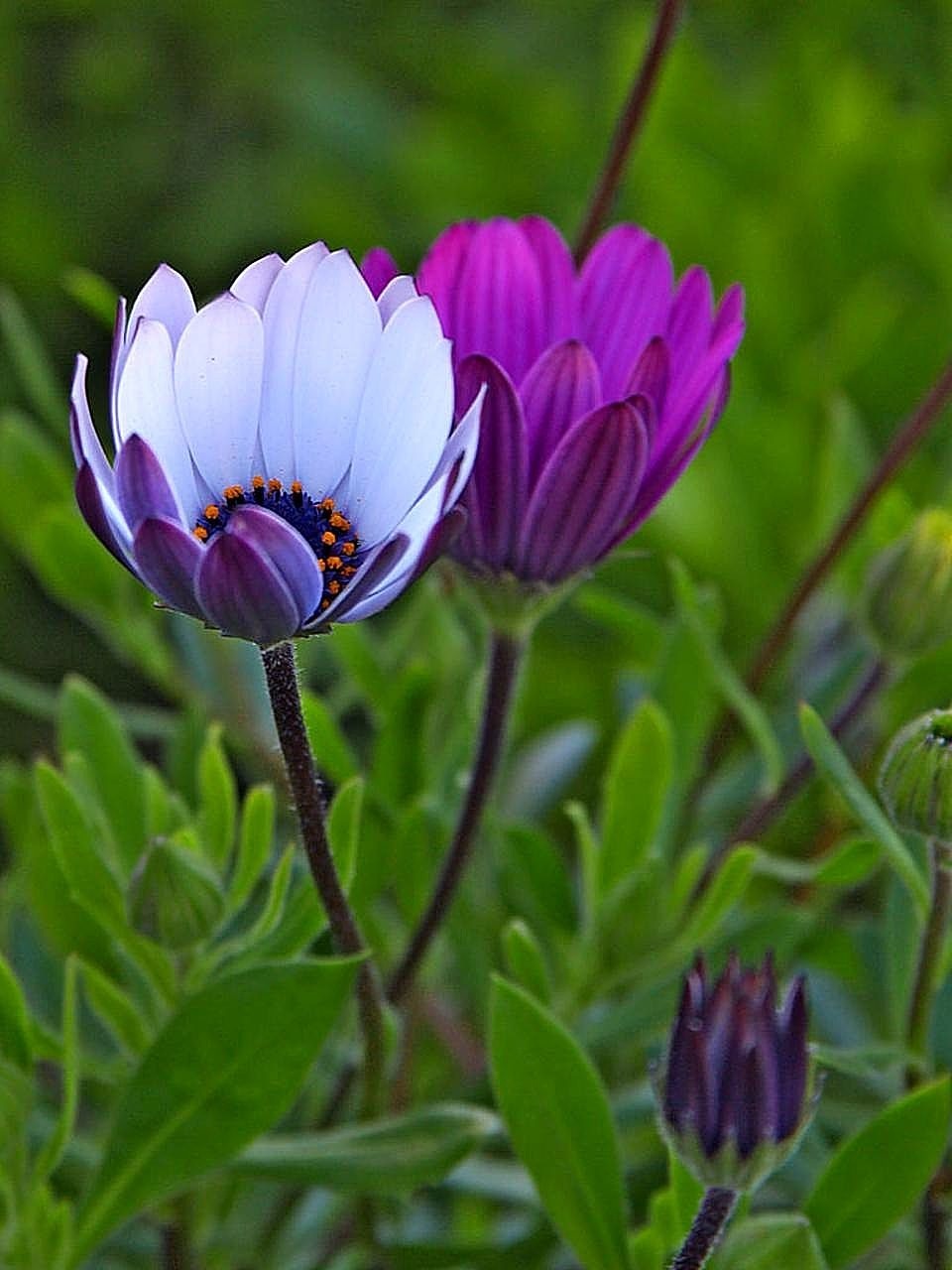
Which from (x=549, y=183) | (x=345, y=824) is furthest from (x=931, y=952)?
(x=549, y=183)

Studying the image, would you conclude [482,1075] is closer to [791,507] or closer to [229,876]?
[229,876]

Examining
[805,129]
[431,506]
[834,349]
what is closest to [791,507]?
[834,349]

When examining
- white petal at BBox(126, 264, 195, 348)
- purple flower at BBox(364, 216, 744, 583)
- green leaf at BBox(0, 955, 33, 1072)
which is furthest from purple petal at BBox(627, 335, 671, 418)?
green leaf at BBox(0, 955, 33, 1072)

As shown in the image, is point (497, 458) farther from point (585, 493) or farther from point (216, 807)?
point (216, 807)

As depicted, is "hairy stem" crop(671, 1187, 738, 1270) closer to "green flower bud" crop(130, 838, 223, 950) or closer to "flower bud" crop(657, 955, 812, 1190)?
"flower bud" crop(657, 955, 812, 1190)

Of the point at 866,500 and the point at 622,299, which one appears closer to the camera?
the point at 622,299

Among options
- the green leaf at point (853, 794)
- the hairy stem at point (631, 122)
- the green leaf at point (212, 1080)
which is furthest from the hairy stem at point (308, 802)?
the hairy stem at point (631, 122)
